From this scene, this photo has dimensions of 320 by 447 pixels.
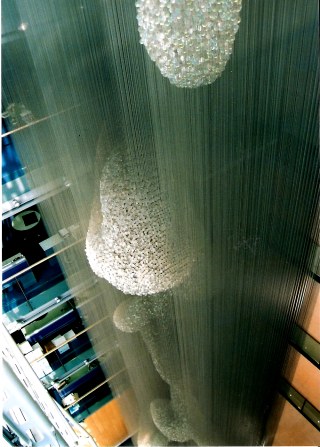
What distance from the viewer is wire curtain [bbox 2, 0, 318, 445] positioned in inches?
62.9

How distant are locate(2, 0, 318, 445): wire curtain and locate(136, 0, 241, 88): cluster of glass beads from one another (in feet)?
0.58

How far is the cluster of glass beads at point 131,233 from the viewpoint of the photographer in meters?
2.00

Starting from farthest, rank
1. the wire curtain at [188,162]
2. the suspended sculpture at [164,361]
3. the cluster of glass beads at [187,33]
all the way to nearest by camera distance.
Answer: the suspended sculpture at [164,361] → the wire curtain at [188,162] → the cluster of glass beads at [187,33]

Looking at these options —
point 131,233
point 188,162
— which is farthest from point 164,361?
point 188,162

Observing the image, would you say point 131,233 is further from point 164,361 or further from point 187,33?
point 164,361

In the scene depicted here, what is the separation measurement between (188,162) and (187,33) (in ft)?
2.41

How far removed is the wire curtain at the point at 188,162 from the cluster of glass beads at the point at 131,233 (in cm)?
1

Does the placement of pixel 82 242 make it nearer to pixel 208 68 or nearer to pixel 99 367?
pixel 208 68

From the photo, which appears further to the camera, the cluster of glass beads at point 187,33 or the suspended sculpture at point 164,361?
the suspended sculpture at point 164,361

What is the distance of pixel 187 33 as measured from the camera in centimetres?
126

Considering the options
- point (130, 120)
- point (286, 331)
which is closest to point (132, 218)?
point (130, 120)

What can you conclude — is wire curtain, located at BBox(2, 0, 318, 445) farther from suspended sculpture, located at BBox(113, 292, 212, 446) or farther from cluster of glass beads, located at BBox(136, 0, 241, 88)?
cluster of glass beads, located at BBox(136, 0, 241, 88)

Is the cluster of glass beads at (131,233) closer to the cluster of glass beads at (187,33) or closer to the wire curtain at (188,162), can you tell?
the wire curtain at (188,162)

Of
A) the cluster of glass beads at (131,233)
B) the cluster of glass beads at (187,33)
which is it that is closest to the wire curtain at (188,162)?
the cluster of glass beads at (131,233)
